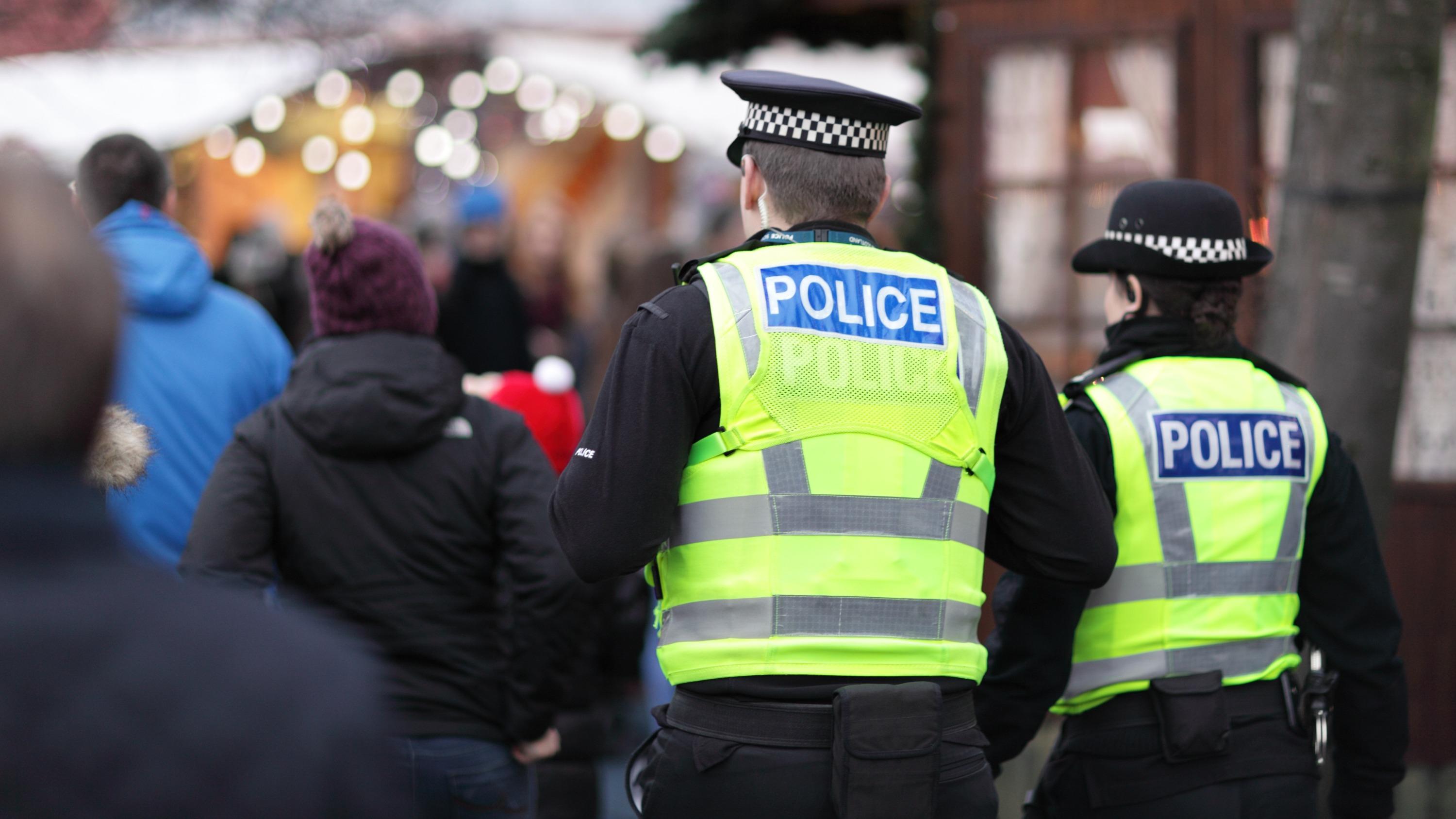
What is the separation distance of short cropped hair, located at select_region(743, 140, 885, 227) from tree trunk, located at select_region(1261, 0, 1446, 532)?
1.75 m

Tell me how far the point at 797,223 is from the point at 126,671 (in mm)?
1678

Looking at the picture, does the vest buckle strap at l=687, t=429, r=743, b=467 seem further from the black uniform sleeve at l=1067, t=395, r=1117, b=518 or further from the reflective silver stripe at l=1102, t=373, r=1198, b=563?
the reflective silver stripe at l=1102, t=373, r=1198, b=563

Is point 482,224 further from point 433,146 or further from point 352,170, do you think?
point 352,170

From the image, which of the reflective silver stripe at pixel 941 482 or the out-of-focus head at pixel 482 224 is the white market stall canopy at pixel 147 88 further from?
the reflective silver stripe at pixel 941 482

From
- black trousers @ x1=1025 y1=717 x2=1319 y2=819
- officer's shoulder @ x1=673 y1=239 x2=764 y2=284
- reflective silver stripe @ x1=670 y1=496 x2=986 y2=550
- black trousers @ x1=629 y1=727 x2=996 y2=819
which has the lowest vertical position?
black trousers @ x1=1025 y1=717 x2=1319 y2=819

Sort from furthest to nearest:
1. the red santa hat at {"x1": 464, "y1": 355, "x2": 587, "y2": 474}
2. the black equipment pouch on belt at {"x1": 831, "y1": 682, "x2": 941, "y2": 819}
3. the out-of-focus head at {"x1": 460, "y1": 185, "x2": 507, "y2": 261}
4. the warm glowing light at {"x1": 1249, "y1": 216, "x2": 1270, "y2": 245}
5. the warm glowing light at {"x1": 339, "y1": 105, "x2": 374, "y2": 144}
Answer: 1. the warm glowing light at {"x1": 339, "y1": 105, "x2": 374, "y2": 144}
2. the out-of-focus head at {"x1": 460, "y1": 185, "x2": 507, "y2": 261}
3. the warm glowing light at {"x1": 1249, "y1": 216, "x2": 1270, "y2": 245}
4. the red santa hat at {"x1": 464, "y1": 355, "x2": 587, "y2": 474}
5. the black equipment pouch on belt at {"x1": 831, "y1": 682, "x2": 941, "y2": 819}

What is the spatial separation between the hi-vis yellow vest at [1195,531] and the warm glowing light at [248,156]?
45.3ft

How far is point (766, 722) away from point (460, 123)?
13531 millimetres

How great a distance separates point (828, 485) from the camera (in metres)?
2.47

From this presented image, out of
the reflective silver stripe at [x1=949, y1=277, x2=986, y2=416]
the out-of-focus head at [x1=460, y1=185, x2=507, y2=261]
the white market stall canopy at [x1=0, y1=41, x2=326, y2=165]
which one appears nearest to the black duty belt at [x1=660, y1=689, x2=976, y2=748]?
the reflective silver stripe at [x1=949, y1=277, x2=986, y2=416]

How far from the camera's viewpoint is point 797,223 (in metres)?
2.68

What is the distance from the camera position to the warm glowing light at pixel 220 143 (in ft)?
48.5

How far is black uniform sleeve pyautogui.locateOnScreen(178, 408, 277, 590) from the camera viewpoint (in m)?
3.23

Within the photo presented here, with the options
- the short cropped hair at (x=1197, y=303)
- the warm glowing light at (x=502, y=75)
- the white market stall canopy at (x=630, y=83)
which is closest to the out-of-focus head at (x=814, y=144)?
the short cropped hair at (x=1197, y=303)
